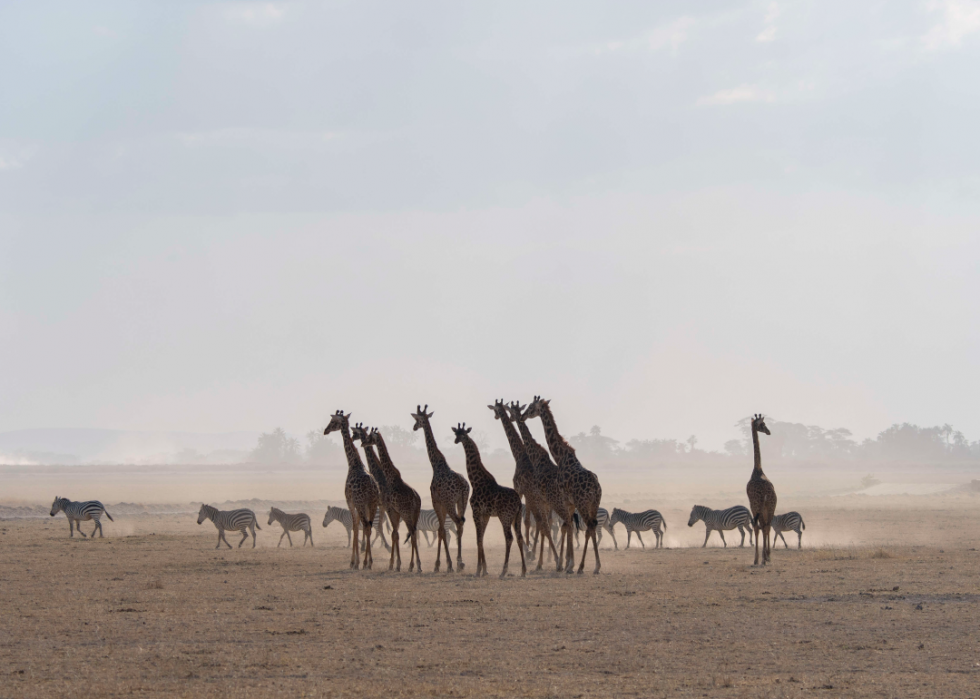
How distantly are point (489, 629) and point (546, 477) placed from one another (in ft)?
27.2

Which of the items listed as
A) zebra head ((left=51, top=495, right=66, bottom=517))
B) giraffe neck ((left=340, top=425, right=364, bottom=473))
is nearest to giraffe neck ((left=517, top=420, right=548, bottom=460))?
giraffe neck ((left=340, top=425, right=364, bottom=473))

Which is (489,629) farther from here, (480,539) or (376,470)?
(376,470)

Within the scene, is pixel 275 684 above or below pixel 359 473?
below

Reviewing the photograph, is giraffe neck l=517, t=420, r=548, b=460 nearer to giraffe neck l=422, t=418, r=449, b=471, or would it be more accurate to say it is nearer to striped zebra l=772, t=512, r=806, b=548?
giraffe neck l=422, t=418, r=449, b=471

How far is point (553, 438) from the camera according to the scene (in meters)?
23.4

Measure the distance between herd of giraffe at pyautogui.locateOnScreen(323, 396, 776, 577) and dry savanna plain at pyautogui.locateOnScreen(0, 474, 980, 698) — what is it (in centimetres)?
88

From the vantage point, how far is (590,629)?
47.9 ft

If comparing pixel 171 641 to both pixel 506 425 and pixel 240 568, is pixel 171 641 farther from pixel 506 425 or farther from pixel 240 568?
pixel 506 425

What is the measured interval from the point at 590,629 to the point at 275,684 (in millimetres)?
5003

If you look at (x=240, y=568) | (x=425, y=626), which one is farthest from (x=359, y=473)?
(x=425, y=626)

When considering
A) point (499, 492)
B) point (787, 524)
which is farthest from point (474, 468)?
point (787, 524)

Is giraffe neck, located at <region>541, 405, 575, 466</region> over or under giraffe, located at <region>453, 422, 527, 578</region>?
over

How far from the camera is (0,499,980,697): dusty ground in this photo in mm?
11219

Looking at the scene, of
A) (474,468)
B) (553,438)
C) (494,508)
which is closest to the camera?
(494,508)
